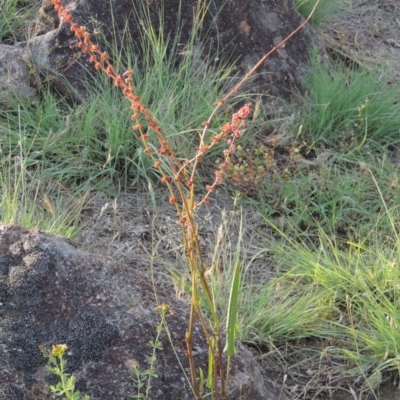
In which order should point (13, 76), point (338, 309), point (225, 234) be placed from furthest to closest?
point (13, 76) → point (225, 234) → point (338, 309)

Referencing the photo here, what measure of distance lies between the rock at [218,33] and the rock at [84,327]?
6.35 ft

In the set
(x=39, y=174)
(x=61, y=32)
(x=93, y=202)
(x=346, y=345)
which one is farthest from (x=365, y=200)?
(x=61, y=32)

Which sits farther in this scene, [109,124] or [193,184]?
[109,124]

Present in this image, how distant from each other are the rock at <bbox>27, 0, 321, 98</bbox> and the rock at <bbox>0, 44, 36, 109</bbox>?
0.27 ft

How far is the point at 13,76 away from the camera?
164 inches

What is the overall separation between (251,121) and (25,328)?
2.17 metres

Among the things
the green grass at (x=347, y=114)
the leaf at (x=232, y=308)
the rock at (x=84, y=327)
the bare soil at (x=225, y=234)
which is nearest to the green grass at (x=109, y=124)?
the bare soil at (x=225, y=234)

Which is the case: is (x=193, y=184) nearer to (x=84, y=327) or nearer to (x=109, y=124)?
(x=84, y=327)

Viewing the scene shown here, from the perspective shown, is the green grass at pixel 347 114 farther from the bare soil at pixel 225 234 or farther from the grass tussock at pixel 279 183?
the bare soil at pixel 225 234

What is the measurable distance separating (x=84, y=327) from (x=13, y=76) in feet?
7.31

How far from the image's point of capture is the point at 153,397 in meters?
2.20

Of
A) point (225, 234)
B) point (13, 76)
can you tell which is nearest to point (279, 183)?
point (225, 234)

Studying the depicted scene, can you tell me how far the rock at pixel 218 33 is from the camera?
14.0 ft

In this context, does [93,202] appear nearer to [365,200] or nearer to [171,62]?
[171,62]
